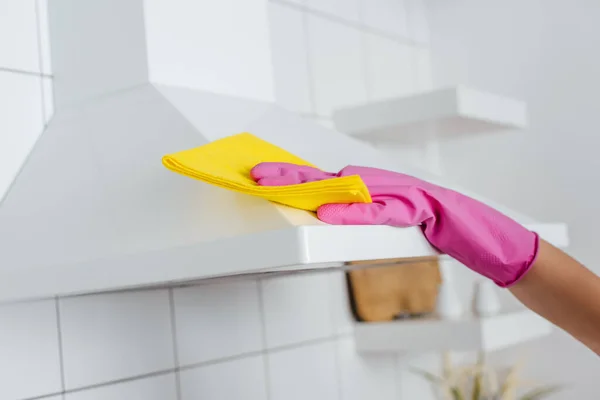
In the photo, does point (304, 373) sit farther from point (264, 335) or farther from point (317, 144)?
point (317, 144)

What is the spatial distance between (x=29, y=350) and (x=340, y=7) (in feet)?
3.18

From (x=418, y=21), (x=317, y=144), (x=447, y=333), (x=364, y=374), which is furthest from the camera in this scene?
(x=418, y=21)

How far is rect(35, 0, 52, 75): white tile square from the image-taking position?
1130 millimetres

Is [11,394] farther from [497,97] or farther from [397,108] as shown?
[497,97]

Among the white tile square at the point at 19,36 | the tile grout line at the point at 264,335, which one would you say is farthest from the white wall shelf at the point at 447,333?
the white tile square at the point at 19,36

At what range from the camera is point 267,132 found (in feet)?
3.30

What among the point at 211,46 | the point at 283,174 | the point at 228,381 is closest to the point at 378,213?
the point at 283,174

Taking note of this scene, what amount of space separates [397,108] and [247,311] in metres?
0.48

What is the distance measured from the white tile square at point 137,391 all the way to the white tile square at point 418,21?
105cm

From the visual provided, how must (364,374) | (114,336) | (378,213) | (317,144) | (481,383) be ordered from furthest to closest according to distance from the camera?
(481,383), (364,374), (114,336), (317,144), (378,213)

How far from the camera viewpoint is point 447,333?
1.52 m

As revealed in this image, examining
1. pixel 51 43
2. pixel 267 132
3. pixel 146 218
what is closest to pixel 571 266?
pixel 267 132

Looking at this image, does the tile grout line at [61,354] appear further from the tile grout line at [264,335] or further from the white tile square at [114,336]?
the tile grout line at [264,335]

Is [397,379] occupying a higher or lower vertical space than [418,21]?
lower
